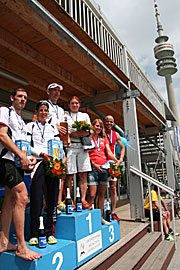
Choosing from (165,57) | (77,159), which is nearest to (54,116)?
(77,159)

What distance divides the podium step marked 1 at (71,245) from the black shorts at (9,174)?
61 cm

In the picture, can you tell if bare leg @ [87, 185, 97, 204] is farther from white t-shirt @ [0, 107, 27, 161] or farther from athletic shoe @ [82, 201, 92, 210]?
white t-shirt @ [0, 107, 27, 161]

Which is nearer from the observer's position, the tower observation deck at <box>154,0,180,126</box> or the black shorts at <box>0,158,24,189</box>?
the black shorts at <box>0,158,24,189</box>

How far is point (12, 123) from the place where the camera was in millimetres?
2023

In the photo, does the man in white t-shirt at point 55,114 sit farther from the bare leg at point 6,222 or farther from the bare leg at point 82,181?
the bare leg at point 6,222

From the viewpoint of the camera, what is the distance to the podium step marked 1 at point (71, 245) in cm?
183

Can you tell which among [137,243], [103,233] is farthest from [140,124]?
[103,233]

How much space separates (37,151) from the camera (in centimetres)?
228

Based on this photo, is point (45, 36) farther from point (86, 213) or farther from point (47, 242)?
point (47, 242)

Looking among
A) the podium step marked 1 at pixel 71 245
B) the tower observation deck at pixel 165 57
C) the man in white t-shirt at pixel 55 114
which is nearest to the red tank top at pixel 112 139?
the man in white t-shirt at pixel 55 114

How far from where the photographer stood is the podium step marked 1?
1.83 m

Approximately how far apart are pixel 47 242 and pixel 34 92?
12.5 feet

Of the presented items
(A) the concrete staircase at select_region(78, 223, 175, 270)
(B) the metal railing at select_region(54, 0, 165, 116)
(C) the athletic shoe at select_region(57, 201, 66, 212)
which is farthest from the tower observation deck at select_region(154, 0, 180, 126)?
(C) the athletic shoe at select_region(57, 201, 66, 212)

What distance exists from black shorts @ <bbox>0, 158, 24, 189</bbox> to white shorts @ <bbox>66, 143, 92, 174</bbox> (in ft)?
3.32
